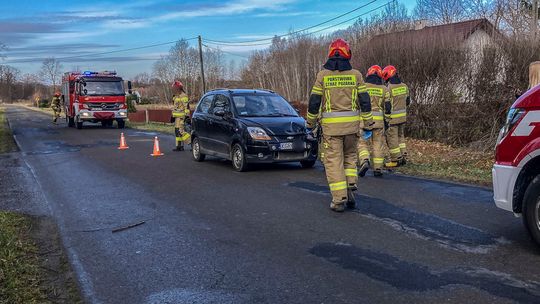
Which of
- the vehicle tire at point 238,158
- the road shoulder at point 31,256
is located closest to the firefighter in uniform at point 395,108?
the vehicle tire at point 238,158

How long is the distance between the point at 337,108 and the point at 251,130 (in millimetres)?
3790

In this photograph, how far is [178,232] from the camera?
20.3ft

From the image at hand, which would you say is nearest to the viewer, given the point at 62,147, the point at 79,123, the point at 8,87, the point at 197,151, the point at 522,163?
the point at 522,163

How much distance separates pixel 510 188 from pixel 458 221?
47.2 inches

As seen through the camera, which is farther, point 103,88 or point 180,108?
point 103,88

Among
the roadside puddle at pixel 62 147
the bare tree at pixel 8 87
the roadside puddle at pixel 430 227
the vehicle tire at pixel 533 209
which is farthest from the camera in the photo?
the bare tree at pixel 8 87

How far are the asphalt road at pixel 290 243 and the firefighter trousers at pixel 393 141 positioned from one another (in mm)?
1099

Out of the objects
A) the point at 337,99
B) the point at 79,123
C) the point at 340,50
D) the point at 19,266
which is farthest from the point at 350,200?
the point at 79,123

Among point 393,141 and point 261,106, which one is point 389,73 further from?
point 261,106

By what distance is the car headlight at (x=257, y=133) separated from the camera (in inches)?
406

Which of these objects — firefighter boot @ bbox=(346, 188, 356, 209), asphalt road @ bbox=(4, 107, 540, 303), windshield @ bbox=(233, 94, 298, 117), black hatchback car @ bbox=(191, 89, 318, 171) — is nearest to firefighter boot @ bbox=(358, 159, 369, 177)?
asphalt road @ bbox=(4, 107, 540, 303)

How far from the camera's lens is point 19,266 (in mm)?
4914

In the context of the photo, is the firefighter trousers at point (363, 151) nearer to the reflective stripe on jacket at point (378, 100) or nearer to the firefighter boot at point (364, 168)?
the firefighter boot at point (364, 168)

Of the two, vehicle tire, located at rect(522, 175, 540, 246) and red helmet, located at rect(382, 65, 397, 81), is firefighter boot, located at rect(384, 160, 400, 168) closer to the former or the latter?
red helmet, located at rect(382, 65, 397, 81)
